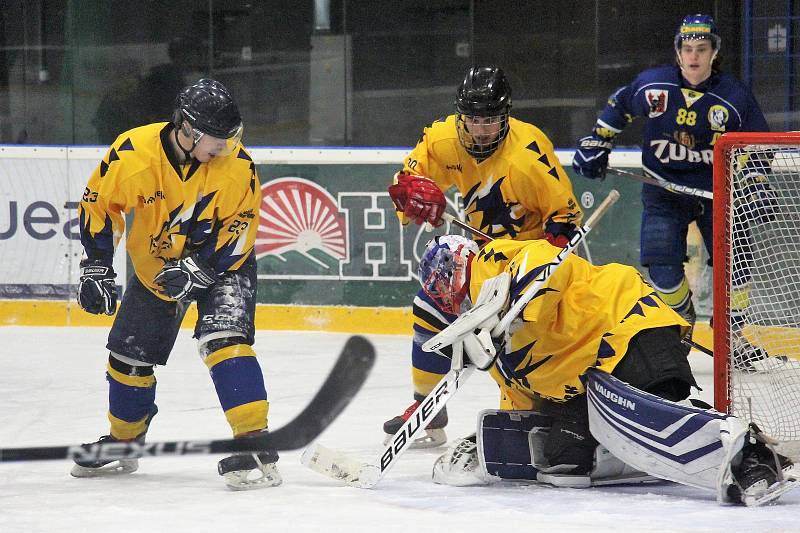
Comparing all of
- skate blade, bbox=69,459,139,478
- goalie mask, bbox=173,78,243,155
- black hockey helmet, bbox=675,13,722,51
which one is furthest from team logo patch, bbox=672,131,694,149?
skate blade, bbox=69,459,139,478

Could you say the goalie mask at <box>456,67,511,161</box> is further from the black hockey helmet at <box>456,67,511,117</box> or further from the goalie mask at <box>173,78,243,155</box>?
the goalie mask at <box>173,78,243,155</box>

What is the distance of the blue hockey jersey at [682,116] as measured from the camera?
14.7ft

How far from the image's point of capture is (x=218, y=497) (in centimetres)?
307

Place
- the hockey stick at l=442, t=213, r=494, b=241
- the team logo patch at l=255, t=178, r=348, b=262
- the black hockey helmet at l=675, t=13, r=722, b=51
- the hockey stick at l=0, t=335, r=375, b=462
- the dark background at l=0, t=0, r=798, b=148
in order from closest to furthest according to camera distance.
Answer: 1. the hockey stick at l=0, t=335, r=375, b=462
2. the hockey stick at l=442, t=213, r=494, b=241
3. the black hockey helmet at l=675, t=13, r=722, b=51
4. the team logo patch at l=255, t=178, r=348, b=262
5. the dark background at l=0, t=0, r=798, b=148

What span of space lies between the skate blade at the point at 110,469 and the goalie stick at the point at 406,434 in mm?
484

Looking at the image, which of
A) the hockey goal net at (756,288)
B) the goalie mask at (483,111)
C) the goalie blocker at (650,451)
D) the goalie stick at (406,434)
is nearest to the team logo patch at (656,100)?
the hockey goal net at (756,288)

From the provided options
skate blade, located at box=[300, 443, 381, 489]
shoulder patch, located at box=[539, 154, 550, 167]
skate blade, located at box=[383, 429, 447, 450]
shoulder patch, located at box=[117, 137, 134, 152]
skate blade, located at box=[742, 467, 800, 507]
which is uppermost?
shoulder patch, located at box=[117, 137, 134, 152]

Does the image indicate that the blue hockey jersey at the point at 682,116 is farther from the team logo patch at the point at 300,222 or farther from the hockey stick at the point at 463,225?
the team logo patch at the point at 300,222

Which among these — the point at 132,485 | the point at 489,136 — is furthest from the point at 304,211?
the point at 132,485

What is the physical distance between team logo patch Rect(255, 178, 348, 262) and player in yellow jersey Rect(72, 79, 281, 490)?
2338mm

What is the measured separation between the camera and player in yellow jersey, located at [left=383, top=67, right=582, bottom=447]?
3582mm

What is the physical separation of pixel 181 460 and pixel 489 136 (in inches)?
45.8

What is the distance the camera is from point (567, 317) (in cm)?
300

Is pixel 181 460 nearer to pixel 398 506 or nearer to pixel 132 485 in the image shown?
pixel 132 485
